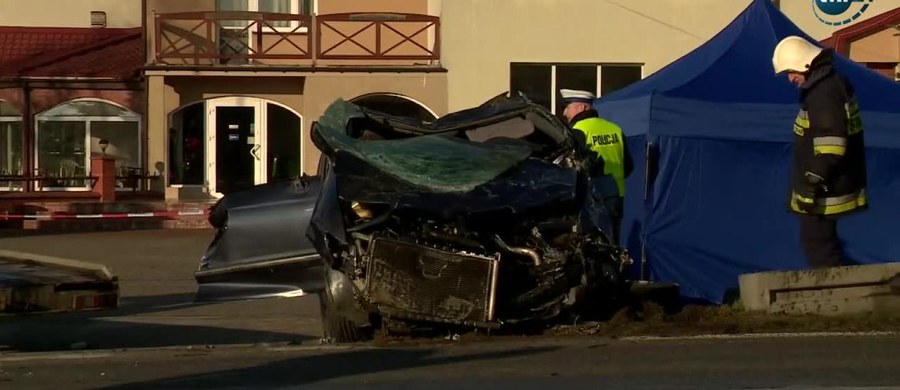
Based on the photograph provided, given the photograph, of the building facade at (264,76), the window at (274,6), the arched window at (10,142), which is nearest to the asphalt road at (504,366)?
the building facade at (264,76)

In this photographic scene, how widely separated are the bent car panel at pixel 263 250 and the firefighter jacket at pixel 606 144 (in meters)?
1.97

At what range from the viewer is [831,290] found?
833cm

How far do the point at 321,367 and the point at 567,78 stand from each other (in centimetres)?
1611

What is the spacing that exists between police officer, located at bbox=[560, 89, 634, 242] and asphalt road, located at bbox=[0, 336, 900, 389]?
1581mm

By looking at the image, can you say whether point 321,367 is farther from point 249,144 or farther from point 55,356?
point 249,144

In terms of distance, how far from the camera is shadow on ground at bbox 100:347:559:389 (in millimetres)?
6855

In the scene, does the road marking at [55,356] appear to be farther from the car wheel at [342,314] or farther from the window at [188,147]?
the window at [188,147]

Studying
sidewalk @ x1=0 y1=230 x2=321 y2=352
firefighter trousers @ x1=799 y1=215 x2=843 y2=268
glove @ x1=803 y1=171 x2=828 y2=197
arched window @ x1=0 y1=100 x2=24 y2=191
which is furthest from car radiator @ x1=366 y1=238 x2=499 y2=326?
arched window @ x1=0 y1=100 x2=24 y2=191

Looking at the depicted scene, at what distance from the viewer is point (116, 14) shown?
28.8 meters

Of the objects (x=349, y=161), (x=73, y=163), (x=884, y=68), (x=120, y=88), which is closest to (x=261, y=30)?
(x=120, y=88)

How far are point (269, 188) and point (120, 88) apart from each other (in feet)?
50.7

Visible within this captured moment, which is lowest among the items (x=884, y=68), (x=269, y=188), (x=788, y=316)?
(x=788, y=316)

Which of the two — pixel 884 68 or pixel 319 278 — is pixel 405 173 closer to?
pixel 319 278

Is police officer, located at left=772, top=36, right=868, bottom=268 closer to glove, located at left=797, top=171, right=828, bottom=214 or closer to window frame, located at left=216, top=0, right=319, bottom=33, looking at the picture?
glove, located at left=797, top=171, right=828, bottom=214
